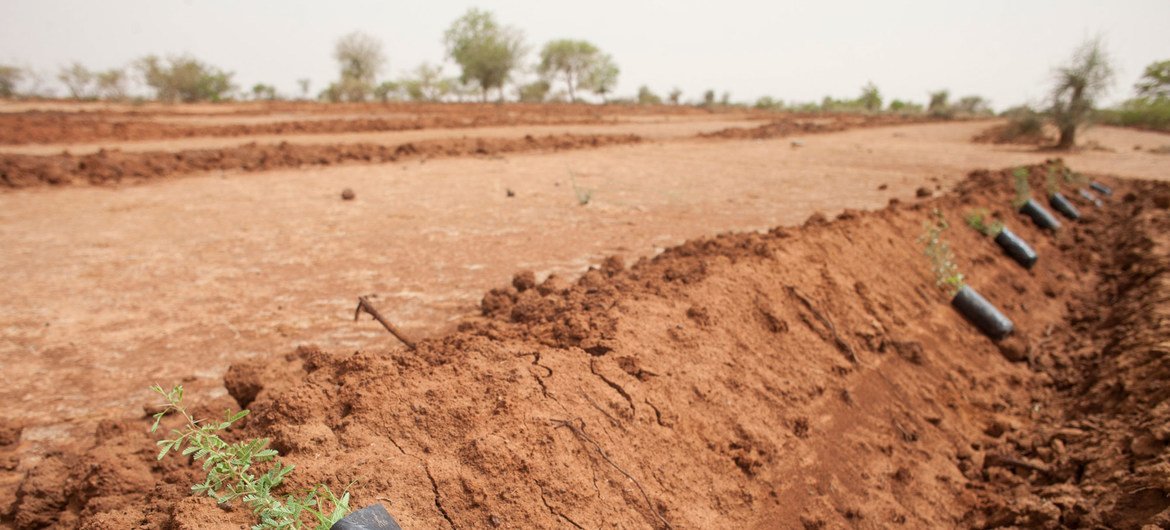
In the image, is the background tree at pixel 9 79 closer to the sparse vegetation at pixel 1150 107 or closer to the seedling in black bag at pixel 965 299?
the seedling in black bag at pixel 965 299

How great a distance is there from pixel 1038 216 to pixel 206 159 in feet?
38.3

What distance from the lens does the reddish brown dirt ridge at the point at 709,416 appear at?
1815 millimetres

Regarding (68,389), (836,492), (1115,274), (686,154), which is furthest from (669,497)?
(686,154)

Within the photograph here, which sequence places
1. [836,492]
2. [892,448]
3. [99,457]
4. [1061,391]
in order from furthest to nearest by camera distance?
[1061,391] < [892,448] < [836,492] < [99,457]

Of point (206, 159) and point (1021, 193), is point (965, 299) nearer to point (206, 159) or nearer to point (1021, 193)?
point (1021, 193)

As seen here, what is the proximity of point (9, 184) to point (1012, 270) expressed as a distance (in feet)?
38.2

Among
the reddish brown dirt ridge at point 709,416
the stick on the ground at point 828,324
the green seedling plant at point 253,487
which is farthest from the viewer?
the stick on the ground at point 828,324

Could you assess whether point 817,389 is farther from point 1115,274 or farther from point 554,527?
point 1115,274

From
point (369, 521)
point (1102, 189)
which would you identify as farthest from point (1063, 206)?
point (369, 521)

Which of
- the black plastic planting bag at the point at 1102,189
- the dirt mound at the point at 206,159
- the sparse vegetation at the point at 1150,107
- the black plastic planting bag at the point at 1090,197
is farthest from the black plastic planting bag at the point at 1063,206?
the sparse vegetation at the point at 1150,107

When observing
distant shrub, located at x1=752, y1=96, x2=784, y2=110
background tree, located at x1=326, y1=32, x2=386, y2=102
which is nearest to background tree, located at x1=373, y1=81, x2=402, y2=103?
background tree, located at x1=326, y1=32, x2=386, y2=102

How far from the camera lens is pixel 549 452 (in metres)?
1.90

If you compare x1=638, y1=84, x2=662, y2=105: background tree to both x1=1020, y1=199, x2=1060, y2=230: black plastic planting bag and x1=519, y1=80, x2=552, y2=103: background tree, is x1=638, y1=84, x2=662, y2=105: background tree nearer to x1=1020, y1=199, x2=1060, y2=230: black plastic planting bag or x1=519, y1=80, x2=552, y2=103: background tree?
x1=519, y1=80, x2=552, y2=103: background tree

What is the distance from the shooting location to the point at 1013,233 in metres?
5.91
